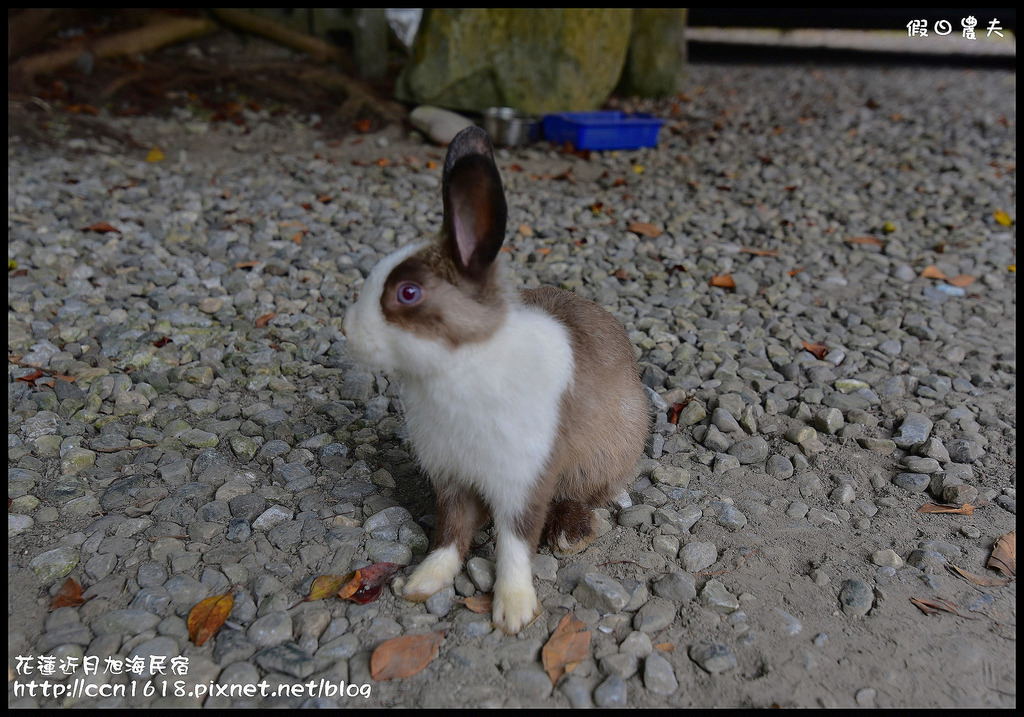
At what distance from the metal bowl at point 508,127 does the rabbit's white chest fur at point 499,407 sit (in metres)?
5.60

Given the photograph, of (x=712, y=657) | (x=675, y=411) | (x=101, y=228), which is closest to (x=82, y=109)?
(x=101, y=228)

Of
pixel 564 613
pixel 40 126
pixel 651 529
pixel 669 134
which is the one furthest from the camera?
pixel 669 134

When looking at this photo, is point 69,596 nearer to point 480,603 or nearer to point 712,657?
point 480,603

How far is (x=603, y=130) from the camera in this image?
752 centimetres

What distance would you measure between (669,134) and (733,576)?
682 centimetres

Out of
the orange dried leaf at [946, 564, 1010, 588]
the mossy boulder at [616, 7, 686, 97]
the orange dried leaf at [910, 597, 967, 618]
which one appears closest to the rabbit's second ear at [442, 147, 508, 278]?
the orange dried leaf at [910, 597, 967, 618]

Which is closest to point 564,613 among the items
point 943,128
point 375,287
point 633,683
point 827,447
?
point 633,683

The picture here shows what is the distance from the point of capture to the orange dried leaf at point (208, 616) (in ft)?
7.55

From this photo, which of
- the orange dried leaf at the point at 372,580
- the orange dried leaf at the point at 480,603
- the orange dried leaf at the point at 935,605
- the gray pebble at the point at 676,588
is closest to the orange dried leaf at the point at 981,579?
the orange dried leaf at the point at 935,605

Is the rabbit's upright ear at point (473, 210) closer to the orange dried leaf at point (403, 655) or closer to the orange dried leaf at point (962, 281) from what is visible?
the orange dried leaf at point (403, 655)

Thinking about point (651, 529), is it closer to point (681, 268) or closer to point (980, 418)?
point (980, 418)

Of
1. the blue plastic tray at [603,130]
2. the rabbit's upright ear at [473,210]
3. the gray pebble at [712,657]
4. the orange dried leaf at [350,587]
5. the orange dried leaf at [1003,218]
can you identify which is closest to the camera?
the rabbit's upright ear at [473,210]

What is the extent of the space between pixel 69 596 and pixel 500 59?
6.98 m

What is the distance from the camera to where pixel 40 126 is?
22.4 ft
